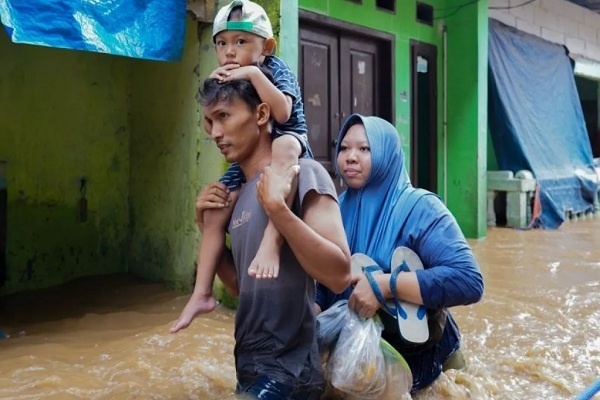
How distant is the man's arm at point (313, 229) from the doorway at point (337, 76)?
450cm

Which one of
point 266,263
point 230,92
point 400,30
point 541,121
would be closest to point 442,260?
point 266,263

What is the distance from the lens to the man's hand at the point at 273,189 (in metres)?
1.74

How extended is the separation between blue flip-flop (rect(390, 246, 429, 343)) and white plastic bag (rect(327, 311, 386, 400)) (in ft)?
0.39

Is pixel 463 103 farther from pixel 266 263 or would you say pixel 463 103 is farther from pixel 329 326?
pixel 266 263

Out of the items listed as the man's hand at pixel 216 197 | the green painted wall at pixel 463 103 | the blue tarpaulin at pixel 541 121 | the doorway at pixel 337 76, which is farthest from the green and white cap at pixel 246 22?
the blue tarpaulin at pixel 541 121

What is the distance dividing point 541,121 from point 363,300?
8461 mm

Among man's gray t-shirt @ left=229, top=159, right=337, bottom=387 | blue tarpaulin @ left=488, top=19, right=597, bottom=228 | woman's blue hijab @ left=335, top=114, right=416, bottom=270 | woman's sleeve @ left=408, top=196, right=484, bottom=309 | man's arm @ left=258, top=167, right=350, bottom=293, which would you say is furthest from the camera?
blue tarpaulin @ left=488, top=19, right=597, bottom=228

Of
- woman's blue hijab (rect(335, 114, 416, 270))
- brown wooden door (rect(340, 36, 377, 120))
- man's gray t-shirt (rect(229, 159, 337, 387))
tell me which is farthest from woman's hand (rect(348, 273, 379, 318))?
brown wooden door (rect(340, 36, 377, 120))

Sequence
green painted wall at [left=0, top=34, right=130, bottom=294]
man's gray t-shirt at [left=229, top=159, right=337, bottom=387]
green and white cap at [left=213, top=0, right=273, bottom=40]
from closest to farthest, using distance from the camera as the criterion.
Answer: man's gray t-shirt at [left=229, top=159, right=337, bottom=387] → green and white cap at [left=213, top=0, right=273, bottom=40] → green painted wall at [left=0, top=34, right=130, bottom=294]

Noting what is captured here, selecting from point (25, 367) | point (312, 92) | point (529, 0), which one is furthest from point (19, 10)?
point (529, 0)

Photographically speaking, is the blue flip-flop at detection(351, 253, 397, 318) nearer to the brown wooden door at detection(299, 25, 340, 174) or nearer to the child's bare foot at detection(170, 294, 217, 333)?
the child's bare foot at detection(170, 294, 217, 333)

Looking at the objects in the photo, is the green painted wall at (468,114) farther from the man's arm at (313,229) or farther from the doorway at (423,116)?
the man's arm at (313,229)

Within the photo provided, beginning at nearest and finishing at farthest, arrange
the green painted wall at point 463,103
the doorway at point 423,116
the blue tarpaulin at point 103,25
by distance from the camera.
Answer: the blue tarpaulin at point 103,25 → the doorway at point 423,116 → the green painted wall at point 463,103

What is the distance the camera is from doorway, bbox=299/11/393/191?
6.32m
